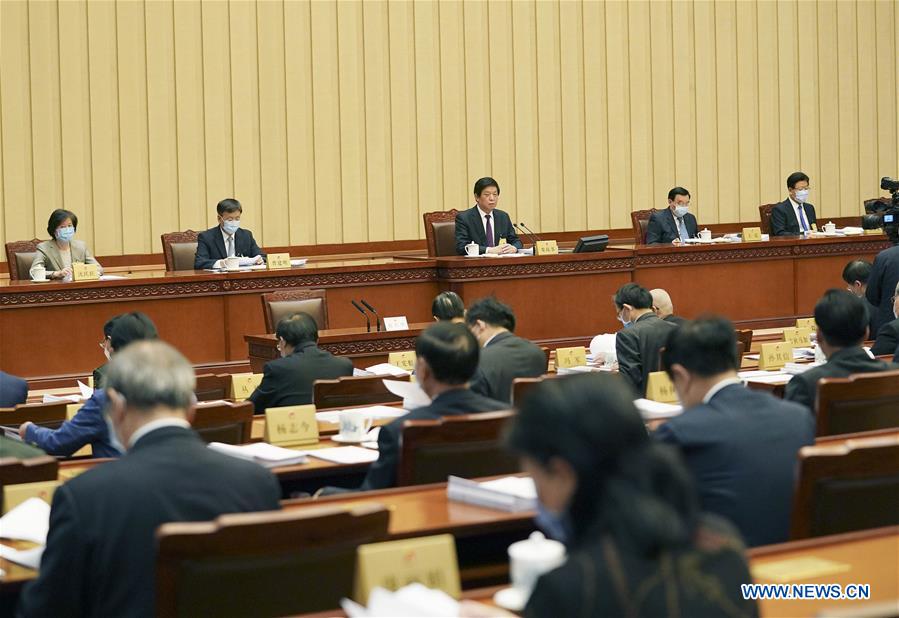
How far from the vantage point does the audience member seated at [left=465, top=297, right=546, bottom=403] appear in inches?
204

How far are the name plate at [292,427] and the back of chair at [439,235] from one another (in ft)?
17.6

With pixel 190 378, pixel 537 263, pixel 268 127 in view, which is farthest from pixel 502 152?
pixel 190 378

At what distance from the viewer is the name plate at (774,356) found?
582cm

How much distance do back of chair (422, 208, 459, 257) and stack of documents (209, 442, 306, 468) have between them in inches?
223

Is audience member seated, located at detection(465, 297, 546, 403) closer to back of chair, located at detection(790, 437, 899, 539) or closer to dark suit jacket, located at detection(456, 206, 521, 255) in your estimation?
back of chair, located at detection(790, 437, 899, 539)

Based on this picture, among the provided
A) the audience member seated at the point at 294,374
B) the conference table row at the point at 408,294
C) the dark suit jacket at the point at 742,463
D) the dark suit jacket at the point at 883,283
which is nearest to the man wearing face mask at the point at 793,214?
the conference table row at the point at 408,294

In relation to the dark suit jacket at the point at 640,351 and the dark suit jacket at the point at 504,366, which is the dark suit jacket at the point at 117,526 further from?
the dark suit jacket at the point at 640,351

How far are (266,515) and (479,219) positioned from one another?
24.4 ft

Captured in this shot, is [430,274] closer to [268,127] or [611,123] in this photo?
[268,127]

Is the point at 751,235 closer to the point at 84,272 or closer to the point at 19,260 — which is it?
the point at 84,272

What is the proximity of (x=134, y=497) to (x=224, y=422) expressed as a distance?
1983mm

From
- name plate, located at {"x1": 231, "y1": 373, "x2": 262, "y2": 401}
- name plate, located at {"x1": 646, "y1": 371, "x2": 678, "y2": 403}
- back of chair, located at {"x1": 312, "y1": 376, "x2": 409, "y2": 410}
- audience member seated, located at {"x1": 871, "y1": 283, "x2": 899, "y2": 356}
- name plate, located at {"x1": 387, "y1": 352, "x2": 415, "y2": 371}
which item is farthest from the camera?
name plate, located at {"x1": 387, "y1": 352, "x2": 415, "y2": 371}

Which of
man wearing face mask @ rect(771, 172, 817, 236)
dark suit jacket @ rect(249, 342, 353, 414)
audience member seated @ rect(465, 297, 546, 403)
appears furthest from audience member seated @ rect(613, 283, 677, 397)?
man wearing face mask @ rect(771, 172, 817, 236)

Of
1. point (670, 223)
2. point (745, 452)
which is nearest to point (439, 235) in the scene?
point (670, 223)
